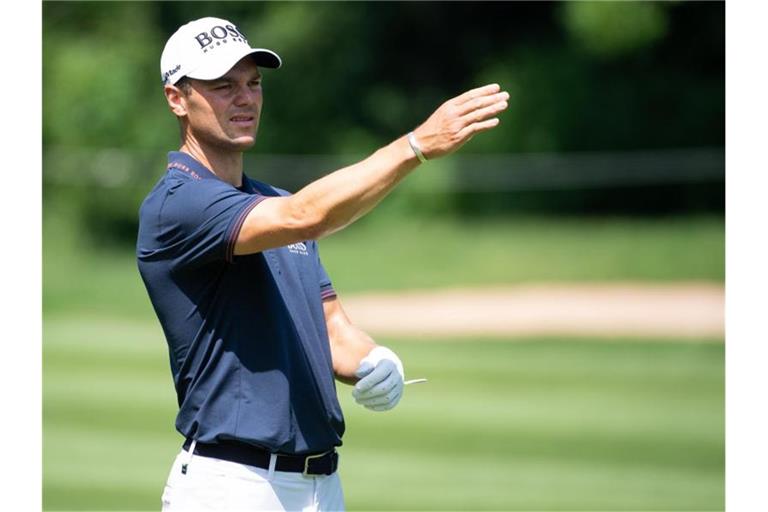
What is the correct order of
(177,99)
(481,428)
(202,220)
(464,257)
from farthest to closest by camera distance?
1. (464,257)
2. (481,428)
3. (177,99)
4. (202,220)

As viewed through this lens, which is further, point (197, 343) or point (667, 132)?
point (667, 132)

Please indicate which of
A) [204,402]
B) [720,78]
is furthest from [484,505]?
[720,78]

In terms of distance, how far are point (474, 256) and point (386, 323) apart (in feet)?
18.3

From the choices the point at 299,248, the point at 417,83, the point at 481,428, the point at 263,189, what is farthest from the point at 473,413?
the point at 417,83

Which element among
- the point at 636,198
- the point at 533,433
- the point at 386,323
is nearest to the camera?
the point at 533,433

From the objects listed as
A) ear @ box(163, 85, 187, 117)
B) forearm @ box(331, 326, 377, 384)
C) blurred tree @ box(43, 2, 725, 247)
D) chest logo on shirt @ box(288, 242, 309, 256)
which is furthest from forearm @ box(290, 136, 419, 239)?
blurred tree @ box(43, 2, 725, 247)

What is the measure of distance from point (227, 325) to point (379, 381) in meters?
0.67

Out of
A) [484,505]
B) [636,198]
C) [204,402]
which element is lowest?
[484,505]

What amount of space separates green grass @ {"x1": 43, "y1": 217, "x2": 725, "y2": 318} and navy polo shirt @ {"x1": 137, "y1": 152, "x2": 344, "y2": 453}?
1597 centimetres

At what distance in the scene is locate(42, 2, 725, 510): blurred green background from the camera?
64.9ft

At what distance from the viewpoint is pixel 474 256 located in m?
25.4

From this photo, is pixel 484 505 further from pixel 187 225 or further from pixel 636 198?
pixel 636 198

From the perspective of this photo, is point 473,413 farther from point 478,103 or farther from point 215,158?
point 478,103

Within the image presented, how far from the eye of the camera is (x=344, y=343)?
5.29 metres
